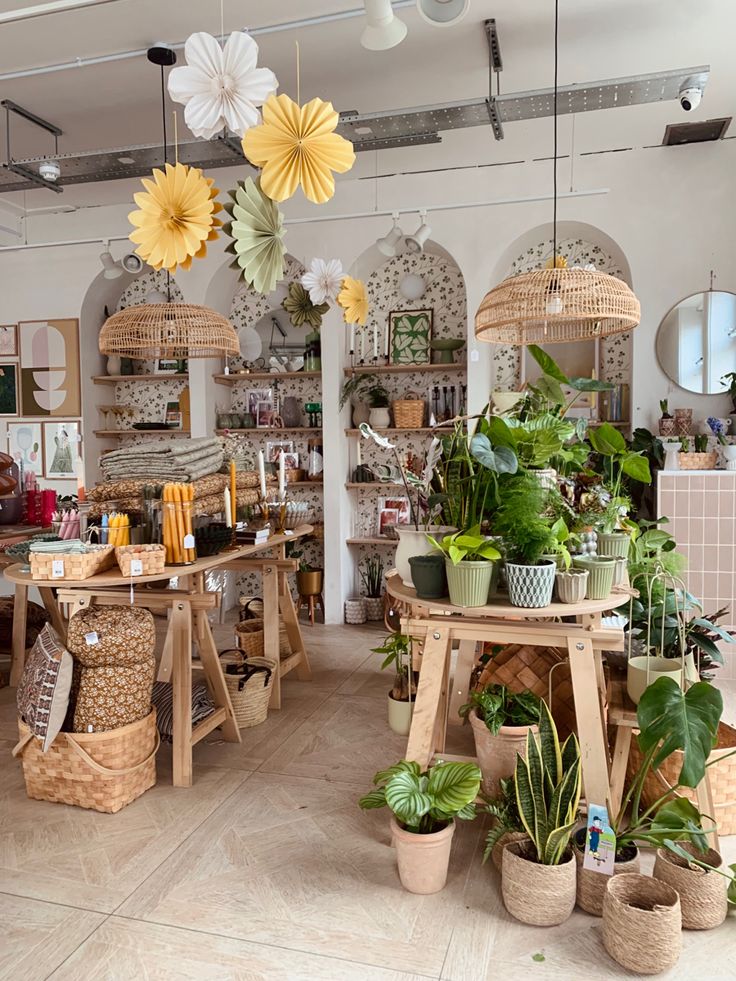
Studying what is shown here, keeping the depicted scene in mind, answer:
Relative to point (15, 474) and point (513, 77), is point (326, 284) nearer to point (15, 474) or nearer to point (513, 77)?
point (513, 77)

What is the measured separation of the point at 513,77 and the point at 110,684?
404 cm

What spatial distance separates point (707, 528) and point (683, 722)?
2.76m

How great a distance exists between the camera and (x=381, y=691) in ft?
14.1

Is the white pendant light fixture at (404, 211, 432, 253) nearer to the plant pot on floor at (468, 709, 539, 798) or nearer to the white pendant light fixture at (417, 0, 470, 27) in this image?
the white pendant light fixture at (417, 0, 470, 27)

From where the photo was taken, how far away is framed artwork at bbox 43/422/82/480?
6.79 m

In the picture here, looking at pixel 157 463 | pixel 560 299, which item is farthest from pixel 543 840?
pixel 157 463

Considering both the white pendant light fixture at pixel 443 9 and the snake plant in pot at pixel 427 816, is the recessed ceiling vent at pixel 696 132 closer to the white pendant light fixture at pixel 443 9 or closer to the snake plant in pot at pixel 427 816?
the white pendant light fixture at pixel 443 9

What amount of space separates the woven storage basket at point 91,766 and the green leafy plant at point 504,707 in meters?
1.38

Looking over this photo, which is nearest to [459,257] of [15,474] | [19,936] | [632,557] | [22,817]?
[632,557]

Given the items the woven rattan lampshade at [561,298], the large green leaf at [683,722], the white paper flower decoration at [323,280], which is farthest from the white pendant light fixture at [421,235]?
the large green leaf at [683,722]

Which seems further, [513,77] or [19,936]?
[513,77]

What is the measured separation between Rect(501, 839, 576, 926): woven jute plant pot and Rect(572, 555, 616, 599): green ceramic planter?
Result: 0.83m

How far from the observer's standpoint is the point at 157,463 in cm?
345

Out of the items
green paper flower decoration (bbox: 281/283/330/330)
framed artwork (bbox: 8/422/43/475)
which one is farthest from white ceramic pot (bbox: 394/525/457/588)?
framed artwork (bbox: 8/422/43/475)
